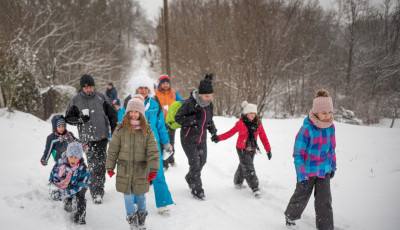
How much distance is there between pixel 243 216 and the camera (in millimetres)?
3775

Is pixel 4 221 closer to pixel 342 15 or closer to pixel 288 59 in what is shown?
pixel 288 59

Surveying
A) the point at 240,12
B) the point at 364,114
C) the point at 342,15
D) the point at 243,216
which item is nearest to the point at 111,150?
the point at 243,216

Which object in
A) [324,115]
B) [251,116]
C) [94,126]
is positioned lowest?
[94,126]

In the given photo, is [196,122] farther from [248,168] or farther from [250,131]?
[248,168]

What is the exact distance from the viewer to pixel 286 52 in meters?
14.5

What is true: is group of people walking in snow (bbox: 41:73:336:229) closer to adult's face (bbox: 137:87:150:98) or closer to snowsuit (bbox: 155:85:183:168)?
adult's face (bbox: 137:87:150:98)

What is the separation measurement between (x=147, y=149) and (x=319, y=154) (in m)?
2.22

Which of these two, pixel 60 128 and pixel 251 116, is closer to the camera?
pixel 60 128

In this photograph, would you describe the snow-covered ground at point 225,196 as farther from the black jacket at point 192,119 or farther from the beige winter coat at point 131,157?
the black jacket at point 192,119

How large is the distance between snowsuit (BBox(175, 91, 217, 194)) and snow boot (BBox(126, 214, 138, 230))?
132cm

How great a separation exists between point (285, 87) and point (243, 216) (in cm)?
1593

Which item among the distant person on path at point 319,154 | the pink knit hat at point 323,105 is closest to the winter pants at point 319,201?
the distant person on path at point 319,154

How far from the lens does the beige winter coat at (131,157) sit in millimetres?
3012

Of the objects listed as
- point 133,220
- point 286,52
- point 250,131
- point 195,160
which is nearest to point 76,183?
point 133,220
